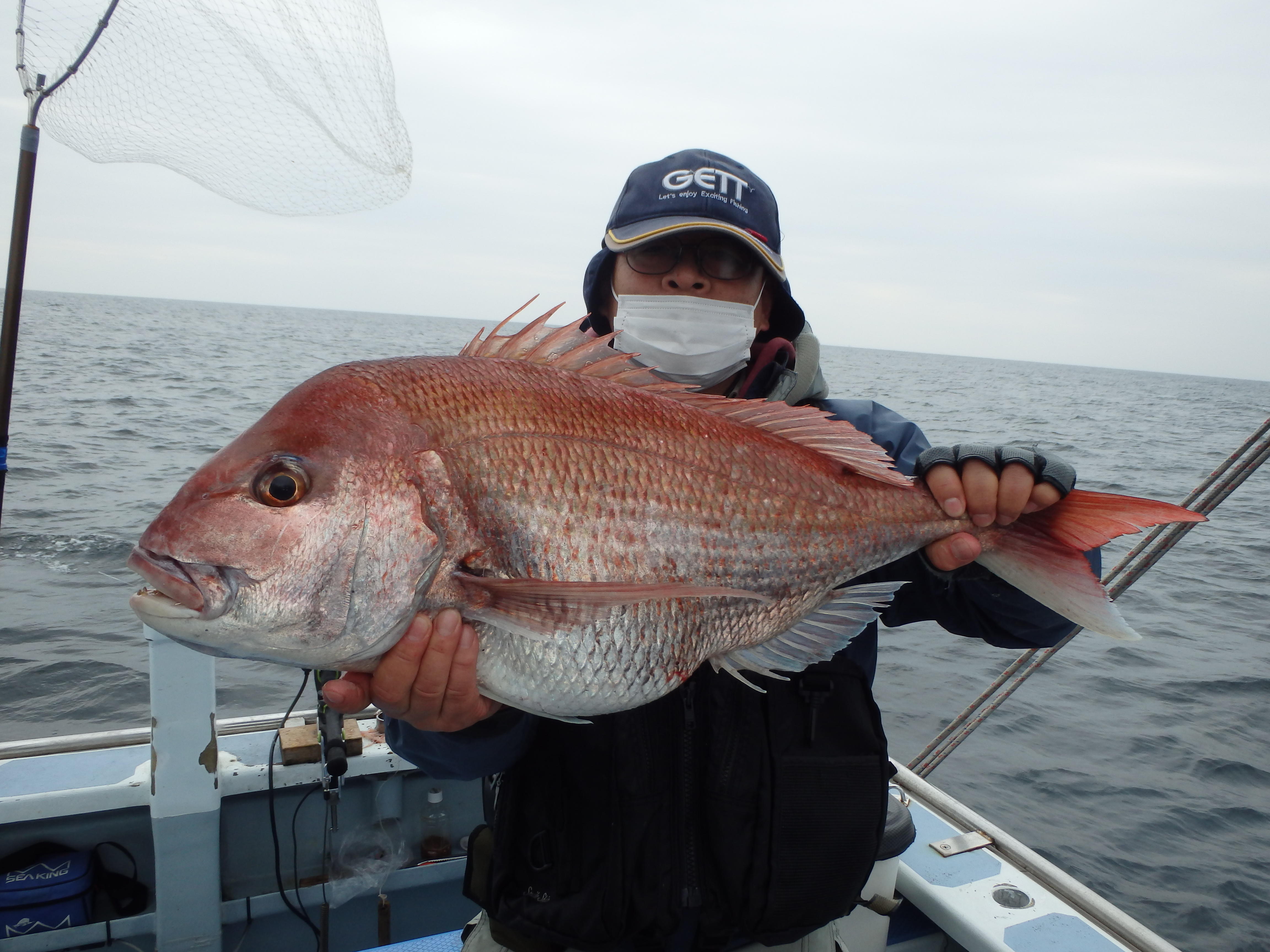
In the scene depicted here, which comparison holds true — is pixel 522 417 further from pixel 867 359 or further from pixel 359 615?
pixel 867 359

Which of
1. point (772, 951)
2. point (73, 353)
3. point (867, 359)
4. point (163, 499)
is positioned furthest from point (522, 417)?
point (867, 359)

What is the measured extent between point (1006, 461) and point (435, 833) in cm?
287

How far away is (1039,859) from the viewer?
2871mm

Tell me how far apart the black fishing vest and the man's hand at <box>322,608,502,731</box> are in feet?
1.50

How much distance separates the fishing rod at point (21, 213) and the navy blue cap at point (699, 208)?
1850mm

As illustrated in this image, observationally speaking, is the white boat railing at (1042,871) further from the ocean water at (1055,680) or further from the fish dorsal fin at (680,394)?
the ocean water at (1055,680)

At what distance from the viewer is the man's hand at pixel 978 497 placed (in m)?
1.67

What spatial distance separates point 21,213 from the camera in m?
2.53

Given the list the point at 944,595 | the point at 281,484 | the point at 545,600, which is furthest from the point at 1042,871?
the point at 281,484

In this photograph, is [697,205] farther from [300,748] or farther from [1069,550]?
[300,748]

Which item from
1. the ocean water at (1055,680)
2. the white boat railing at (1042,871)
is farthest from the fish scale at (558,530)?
the ocean water at (1055,680)

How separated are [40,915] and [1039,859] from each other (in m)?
3.58

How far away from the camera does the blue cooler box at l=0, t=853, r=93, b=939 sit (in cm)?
269

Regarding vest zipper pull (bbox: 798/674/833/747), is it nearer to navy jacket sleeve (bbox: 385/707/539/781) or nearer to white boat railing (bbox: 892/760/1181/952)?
navy jacket sleeve (bbox: 385/707/539/781)
